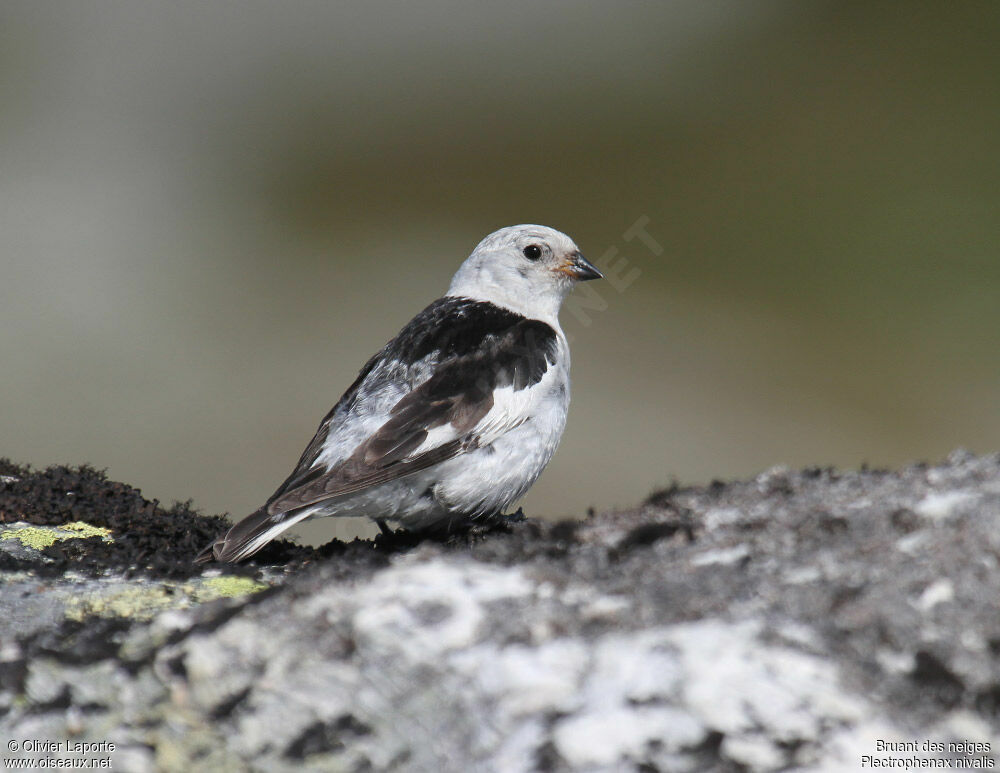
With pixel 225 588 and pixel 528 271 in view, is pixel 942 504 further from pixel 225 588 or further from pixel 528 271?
pixel 528 271

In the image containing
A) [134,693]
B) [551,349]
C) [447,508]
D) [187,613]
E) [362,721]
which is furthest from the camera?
[551,349]

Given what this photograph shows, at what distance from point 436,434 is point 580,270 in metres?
1.94

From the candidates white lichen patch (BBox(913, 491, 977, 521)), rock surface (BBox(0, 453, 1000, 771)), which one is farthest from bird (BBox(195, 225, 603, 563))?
white lichen patch (BBox(913, 491, 977, 521))

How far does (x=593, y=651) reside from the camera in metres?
2.60

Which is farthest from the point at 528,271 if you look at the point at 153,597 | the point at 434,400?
the point at 153,597

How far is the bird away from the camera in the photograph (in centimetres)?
408

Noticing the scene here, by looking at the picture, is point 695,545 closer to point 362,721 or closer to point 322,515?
point 362,721

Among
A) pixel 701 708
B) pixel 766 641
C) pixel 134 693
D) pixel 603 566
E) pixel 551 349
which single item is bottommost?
pixel 134 693

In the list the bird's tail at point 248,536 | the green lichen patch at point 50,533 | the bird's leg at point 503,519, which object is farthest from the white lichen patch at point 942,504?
the green lichen patch at point 50,533

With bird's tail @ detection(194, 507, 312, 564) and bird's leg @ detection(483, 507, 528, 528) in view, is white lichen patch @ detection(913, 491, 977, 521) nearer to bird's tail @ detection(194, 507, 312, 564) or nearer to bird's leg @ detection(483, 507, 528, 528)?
bird's leg @ detection(483, 507, 528, 528)

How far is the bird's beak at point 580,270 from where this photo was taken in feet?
19.0

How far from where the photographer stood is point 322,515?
418 centimetres

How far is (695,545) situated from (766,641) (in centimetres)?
53

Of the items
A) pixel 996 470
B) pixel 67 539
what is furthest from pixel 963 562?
pixel 67 539
